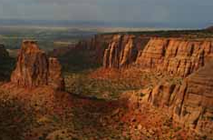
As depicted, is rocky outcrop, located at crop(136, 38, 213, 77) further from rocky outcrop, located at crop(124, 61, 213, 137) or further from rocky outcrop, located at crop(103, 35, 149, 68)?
rocky outcrop, located at crop(124, 61, 213, 137)

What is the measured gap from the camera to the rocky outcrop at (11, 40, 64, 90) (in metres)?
123

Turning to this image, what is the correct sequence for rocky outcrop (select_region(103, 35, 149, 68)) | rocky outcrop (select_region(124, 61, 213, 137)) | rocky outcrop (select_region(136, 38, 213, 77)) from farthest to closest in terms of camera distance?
1. rocky outcrop (select_region(103, 35, 149, 68))
2. rocky outcrop (select_region(136, 38, 213, 77))
3. rocky outcrop (select_region(124, 61, 213, 137))

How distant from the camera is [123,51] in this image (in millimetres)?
190250

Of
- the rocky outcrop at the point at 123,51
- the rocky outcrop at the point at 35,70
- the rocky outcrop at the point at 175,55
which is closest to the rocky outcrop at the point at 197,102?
the rocky outcrop at the point at 35,70

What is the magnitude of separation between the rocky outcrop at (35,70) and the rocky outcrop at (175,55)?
4535cm

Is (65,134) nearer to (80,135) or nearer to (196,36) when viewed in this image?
(80,135)

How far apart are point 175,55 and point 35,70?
182 ft

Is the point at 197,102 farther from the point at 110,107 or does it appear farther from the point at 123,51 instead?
the point at 123,51

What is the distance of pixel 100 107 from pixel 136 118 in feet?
40.2

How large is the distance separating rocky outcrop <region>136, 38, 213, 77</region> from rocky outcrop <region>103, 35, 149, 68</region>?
3737mm

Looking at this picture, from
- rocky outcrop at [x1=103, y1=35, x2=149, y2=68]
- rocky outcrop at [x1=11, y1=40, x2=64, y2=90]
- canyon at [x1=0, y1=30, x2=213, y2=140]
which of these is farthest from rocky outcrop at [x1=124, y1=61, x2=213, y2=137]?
rocky outcrop at [x1=103, y1=35, x2=149, y2=68]

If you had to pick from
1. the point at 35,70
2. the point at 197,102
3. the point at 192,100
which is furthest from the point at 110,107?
the point at 197,102

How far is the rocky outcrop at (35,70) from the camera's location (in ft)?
403

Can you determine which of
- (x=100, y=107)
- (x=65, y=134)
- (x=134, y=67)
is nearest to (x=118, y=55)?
(x=134, y=67)
